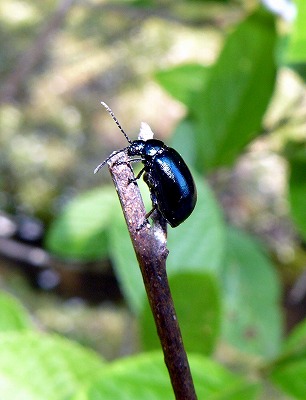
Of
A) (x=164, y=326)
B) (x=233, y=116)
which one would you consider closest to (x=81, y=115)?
(x=233, y=116)

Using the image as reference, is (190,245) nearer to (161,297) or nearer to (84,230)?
(84,230)

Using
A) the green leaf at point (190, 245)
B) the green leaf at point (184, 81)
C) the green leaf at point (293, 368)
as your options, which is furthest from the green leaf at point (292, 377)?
the green leaf at point (184, 81)

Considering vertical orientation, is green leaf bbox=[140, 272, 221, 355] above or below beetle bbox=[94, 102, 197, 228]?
below

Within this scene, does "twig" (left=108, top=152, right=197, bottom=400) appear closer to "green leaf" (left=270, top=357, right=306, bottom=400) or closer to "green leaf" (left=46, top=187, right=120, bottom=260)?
"green leaf" (left=270, top=357, right=306, bottom=400)

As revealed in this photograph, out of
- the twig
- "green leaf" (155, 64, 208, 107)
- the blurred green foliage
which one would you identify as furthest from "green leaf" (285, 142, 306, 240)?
the twig

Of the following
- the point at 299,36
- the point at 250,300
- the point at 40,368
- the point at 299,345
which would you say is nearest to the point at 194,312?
the point at 299,345

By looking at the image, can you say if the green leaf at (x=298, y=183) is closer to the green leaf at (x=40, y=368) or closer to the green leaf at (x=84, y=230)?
the green leaf at (x=84, y=230)
